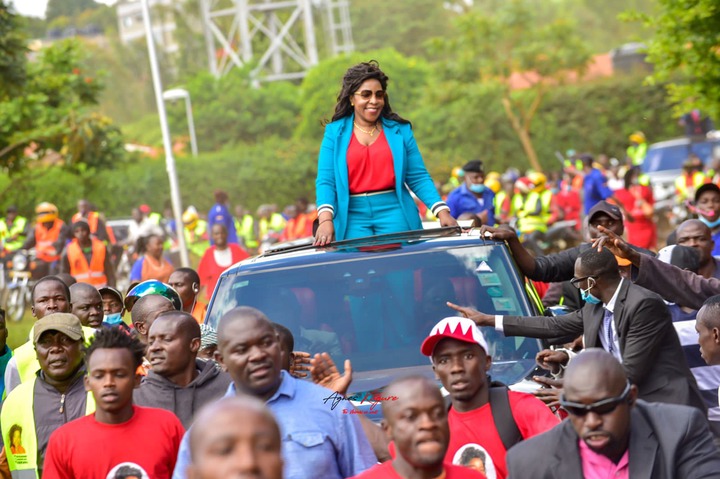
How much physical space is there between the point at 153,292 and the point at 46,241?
14810mm

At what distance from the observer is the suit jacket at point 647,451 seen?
174 inches

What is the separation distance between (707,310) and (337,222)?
264 centimetres

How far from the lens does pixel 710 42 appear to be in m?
13.7

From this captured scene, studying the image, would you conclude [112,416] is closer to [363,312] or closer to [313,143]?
[363,312]

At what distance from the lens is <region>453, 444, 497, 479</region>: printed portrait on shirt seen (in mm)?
5074

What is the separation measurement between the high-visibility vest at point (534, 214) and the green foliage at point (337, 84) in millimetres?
30160

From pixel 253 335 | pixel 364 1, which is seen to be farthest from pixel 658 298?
pixel 364 1

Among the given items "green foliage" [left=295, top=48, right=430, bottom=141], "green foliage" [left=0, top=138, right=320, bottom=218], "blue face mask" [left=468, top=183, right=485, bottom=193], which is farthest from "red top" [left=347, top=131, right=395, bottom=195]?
"green foliage" [left=295, top=48, right=430, bottom=141]

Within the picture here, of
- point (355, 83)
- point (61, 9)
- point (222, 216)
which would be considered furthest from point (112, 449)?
point (61, 9)

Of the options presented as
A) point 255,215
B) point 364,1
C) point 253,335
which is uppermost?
point 364,1

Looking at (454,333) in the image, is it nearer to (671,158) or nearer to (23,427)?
(23,427)

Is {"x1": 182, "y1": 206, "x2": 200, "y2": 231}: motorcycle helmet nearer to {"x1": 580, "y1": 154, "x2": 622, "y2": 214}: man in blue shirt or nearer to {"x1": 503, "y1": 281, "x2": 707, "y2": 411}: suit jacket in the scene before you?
{"x1": 580, "y1": 154, "x2": 622, "y2": 214}: man in blue shirt

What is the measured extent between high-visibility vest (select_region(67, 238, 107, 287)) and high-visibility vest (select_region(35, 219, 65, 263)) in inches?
190

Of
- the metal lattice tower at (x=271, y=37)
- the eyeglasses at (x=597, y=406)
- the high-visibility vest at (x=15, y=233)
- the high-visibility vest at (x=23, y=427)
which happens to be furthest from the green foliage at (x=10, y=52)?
the metal lattice tower at (x=271, y=37)
